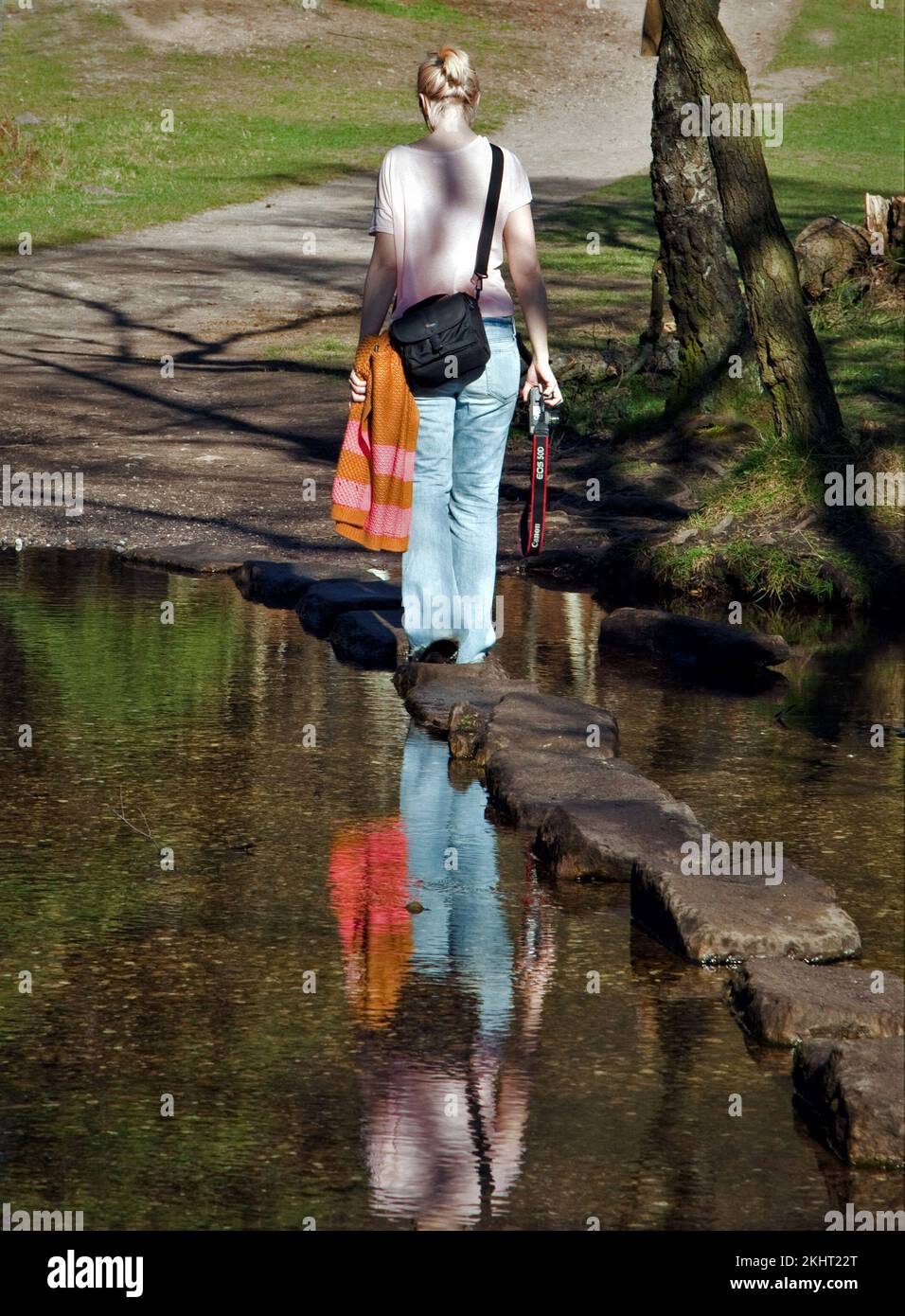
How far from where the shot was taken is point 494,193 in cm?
576

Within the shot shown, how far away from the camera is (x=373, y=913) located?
4.31m

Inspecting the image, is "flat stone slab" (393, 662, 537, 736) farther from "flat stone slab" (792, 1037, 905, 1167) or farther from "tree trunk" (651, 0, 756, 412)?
"tree trunk" (651, 0, 756, 412)

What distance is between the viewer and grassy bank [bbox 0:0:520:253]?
78.2 ft

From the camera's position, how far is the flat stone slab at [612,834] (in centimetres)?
455

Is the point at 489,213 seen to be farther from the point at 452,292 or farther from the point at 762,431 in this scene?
the point at 762,431

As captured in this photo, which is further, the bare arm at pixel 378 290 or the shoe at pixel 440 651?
the shoe at pixel 440 651

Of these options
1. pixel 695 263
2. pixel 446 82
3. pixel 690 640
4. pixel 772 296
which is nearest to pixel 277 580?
pixel 690 640

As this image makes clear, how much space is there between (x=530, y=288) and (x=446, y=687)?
1.27m

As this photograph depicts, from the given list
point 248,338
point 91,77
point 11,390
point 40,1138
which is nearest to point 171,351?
point 248,338

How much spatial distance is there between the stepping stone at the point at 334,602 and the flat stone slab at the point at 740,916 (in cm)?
310

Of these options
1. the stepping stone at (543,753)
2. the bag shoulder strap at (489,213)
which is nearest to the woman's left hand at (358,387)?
the bag shoulder strap at (489,213)

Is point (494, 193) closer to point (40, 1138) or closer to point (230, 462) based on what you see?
point (40, 1138)

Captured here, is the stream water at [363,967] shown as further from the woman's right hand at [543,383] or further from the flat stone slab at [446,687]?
the woman's right hand at [543,383]

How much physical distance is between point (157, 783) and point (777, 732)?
197 cm
